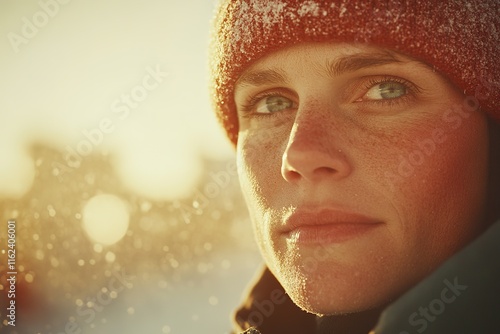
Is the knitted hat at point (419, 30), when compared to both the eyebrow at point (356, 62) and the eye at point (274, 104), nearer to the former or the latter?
the eyebrow at point (356, 62)

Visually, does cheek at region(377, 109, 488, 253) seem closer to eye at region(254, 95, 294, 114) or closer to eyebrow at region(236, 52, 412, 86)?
eyebrow at region(236, 52, 412, 86)

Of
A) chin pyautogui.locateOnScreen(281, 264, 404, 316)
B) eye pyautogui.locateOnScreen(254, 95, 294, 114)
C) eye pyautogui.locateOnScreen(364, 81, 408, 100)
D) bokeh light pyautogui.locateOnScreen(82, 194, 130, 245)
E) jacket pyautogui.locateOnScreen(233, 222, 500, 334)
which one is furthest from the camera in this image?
bokeh light pyautogui.locateOnScreen(82, 194, 130, 245)

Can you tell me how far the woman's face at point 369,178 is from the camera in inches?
48.3

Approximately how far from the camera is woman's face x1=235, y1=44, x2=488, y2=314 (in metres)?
1.23

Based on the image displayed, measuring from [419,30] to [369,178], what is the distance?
43 cm

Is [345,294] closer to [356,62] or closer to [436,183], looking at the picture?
[436,183]

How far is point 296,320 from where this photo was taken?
1.70 metres

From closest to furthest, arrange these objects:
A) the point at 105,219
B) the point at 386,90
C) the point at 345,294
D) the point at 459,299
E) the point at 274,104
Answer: the point at 459,299, the point at 345,294, the point at 386,90, the point at 274,104, the point at 105,219

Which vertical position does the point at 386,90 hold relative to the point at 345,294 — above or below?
above

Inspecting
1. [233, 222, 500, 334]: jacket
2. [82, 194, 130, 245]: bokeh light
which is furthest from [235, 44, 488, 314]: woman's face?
[82, 194, 130, 245]: bokeh light

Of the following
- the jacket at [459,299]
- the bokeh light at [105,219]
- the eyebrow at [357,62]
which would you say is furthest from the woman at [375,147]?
the bokeh light at [105,219]

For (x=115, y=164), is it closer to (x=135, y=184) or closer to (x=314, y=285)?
(x=135, y=184)

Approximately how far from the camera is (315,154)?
1.22 metres

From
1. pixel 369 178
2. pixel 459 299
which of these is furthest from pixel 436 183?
pixel 459 299
